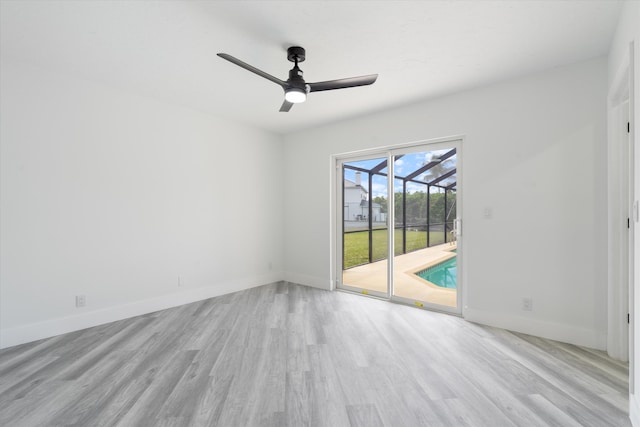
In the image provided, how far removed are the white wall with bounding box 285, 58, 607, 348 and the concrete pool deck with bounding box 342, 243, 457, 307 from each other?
1.38 ft

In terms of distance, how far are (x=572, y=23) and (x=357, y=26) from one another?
5.46 feet

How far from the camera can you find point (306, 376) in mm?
2297

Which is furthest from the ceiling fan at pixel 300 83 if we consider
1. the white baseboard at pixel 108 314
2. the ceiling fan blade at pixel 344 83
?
the white baseboard at pixel 108 314

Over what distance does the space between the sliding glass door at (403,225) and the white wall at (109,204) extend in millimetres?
1717

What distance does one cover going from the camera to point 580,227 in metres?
2.86

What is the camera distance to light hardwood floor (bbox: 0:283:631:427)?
6.07 ft

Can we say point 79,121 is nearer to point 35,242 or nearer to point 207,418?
point 35,242

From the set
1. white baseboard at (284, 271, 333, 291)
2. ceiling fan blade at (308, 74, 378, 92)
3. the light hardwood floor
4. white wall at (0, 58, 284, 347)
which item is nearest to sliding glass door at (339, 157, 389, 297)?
white baseboard at (284, 271, 333, 291)

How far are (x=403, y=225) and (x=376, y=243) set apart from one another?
0.57 m

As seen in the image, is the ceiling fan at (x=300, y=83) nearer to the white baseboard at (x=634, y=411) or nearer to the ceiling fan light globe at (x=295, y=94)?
the ceiling fan light globe at (x=295, y=94)

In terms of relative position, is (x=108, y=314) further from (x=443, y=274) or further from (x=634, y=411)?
(x=634, y=411)

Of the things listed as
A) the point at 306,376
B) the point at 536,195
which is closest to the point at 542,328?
the point at 536,195

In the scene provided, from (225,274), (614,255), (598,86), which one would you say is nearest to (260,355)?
(225,274)

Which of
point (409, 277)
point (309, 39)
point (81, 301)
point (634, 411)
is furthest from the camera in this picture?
point (409, 277)
